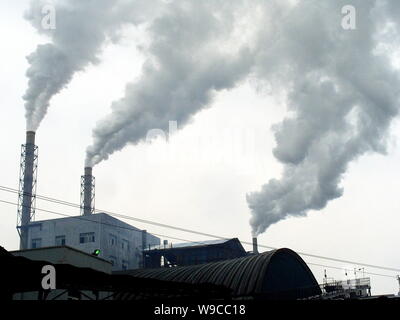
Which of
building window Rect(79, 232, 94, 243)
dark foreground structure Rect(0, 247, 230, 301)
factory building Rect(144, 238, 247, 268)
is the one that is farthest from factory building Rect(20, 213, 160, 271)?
dark foreground structure Rect(0, 247, 230, 301)

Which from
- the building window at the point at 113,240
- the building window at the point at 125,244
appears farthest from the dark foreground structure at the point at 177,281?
the building window at the point at 125,244

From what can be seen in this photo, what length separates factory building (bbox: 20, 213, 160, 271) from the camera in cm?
6506

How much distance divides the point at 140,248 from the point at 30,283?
6158 centimetres

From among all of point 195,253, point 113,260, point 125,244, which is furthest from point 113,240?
point 195,253

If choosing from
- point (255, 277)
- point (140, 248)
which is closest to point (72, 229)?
point (140, 248)

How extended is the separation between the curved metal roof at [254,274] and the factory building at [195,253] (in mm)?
22902

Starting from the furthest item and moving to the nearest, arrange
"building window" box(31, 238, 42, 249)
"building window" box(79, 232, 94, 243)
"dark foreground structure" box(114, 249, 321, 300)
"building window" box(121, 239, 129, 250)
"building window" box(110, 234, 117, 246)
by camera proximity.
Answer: "building window" box(121, 239, 129, 250) < "building window" box(31, 238, 42, 249) < "building window" box(110, 234, 117, 246) < "building window" box(79, 232, 94, 243) < "dark foreground structure" box(114, 249, 321, 300)

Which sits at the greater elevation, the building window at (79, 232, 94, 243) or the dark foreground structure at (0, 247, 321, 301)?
the building window at (79, 232, 94, 243)

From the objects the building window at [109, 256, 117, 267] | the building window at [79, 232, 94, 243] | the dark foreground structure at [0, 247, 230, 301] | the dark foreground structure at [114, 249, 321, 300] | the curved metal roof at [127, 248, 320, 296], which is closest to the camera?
the dark foreground structure at [0, 247, 230, 301]

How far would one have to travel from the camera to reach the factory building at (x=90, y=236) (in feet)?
213

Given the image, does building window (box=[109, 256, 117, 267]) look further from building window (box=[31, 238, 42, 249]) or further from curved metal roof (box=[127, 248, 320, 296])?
curved metal roof (box=[127, 248, 320, 296])

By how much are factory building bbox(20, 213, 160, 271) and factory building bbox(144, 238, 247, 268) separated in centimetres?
420

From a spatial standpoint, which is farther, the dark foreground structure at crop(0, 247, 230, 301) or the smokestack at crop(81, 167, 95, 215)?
the smokestack at crop(81, 167, 95, 215)
